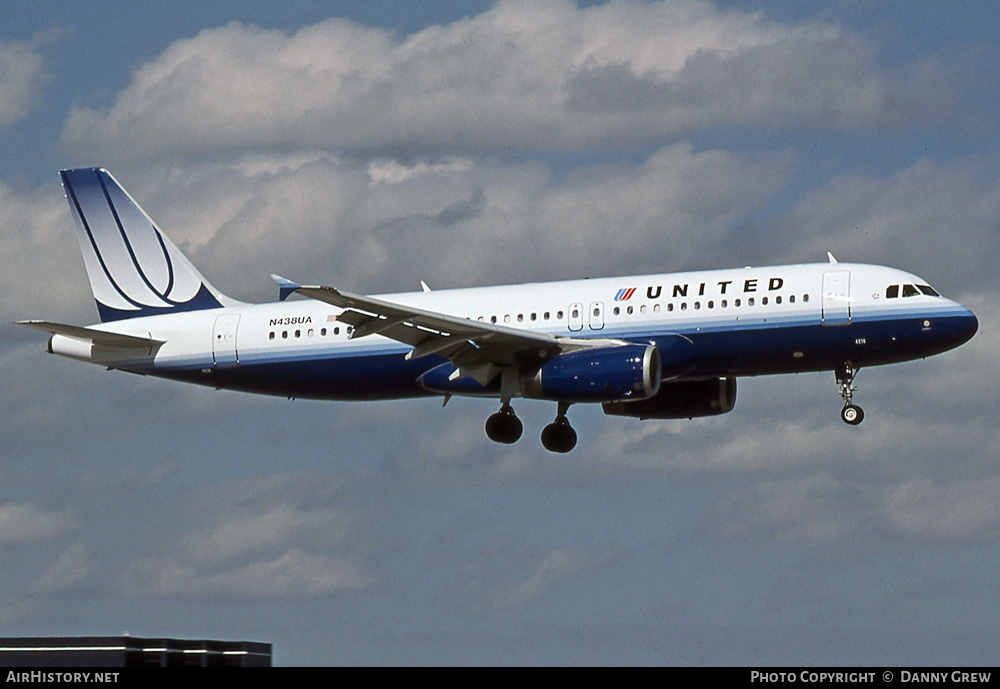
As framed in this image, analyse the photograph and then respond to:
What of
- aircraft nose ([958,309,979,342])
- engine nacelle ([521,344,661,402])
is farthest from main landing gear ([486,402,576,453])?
aircraft nose ([958,309,979,342])

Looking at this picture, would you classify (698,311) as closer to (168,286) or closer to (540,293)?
(540,293)

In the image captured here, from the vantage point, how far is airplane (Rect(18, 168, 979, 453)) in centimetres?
5347

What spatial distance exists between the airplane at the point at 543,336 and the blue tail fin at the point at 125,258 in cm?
8

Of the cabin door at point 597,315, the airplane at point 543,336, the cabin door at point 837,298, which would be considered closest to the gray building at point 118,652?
the airplane at point 543,336

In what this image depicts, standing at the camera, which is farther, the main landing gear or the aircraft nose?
the main landing gear

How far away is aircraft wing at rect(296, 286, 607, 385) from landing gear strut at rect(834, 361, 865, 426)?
7.41 meters

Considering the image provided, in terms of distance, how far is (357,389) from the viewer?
194 feet

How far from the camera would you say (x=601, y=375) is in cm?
5359

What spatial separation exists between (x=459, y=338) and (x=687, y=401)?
973 cm

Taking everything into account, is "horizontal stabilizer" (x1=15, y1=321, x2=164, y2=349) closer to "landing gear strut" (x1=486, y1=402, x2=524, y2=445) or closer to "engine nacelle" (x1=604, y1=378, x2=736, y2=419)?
"landing gear strut" (x1=486, y1=402, x2=524, y2=445)

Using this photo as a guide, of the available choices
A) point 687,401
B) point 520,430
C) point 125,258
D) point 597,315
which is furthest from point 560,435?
point 125,258
